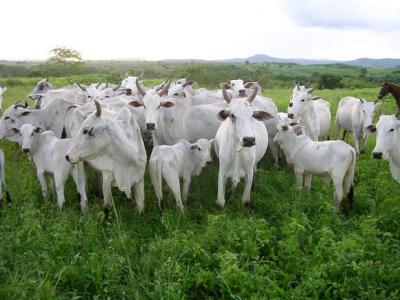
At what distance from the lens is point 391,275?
396cm

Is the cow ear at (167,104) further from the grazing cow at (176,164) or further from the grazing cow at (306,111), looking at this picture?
the grazing cow at (306,111)

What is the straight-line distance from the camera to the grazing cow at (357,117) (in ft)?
30.0

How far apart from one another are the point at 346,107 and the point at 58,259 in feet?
26.1

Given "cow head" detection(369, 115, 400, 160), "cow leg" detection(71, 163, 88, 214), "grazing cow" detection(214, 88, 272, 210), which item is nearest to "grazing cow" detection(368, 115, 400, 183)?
"cow head" detection(369, 115, 400, 160)

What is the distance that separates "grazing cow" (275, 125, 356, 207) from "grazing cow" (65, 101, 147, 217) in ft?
7.62

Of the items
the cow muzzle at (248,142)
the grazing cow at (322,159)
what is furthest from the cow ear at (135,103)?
the cow muzzle at (248,142)

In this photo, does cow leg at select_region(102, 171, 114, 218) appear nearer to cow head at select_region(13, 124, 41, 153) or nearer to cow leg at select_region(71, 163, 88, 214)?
cow leg at select_region(71, 163, 88, 214)

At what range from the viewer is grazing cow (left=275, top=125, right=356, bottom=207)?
5.90 metres

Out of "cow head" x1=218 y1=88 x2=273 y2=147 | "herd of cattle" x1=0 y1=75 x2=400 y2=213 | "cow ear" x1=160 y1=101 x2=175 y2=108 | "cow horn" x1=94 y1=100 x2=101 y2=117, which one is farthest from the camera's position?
"cow ear" x1=160 y1=101 x2=175 y2=108

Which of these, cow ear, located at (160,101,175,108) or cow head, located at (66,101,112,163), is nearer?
cow head, located at (66,101,112,163)

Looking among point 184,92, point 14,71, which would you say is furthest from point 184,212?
point 14,71

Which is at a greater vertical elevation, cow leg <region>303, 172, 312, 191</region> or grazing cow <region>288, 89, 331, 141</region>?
grazing cow <region>288, 89, 331, 141</region>

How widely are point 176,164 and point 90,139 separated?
1198 millimetres

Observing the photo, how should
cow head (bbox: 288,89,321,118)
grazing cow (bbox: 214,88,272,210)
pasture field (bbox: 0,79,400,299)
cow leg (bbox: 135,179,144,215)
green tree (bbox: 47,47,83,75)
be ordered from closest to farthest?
pasture field (bbox: 0,79,400,299), grazing cow (bbox: 214,88,272,210), cow leg (bbox: 135,179,144,215), cow head (bbox: 288,89,321,118), green tree (bbox: 47,47,83,75)
